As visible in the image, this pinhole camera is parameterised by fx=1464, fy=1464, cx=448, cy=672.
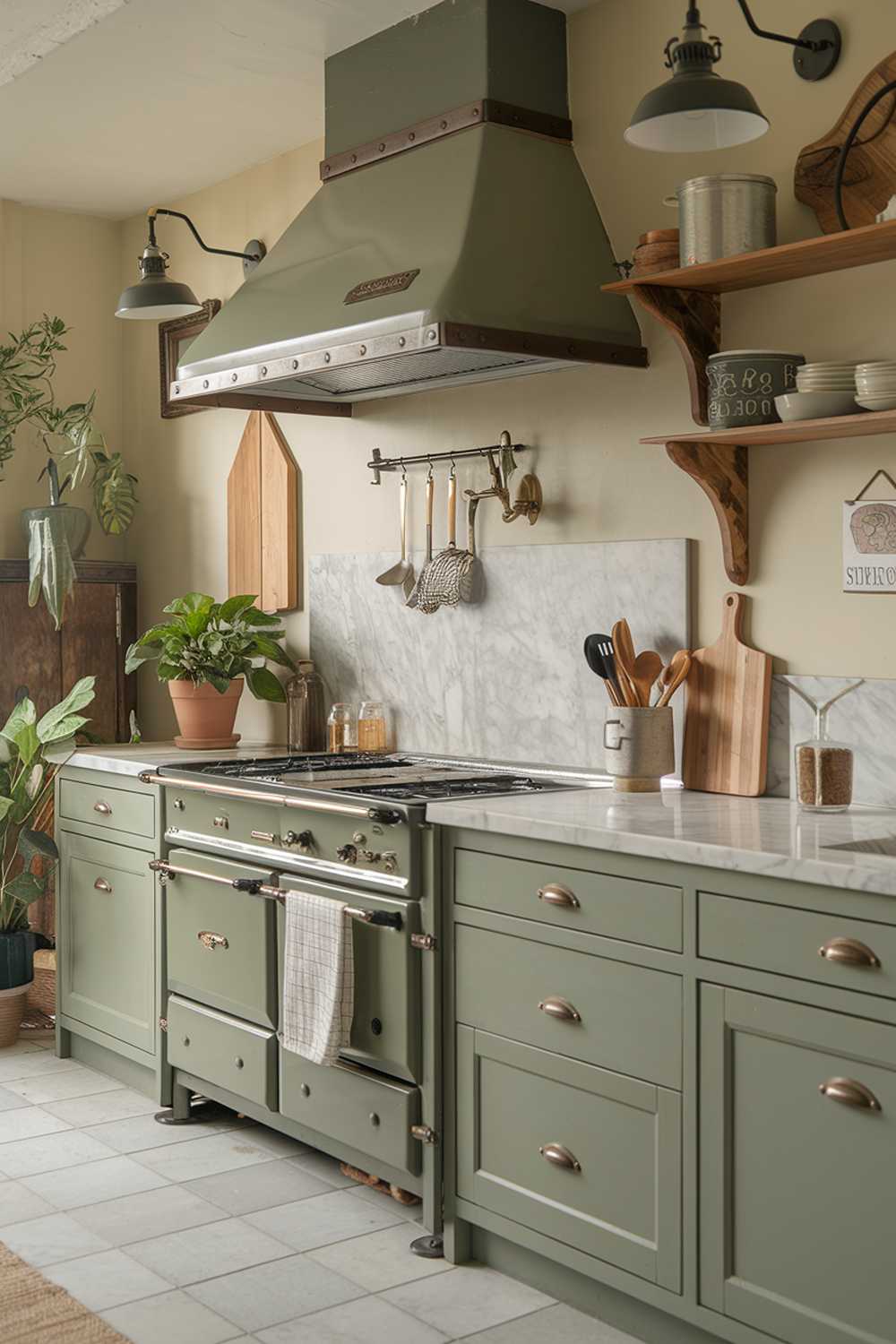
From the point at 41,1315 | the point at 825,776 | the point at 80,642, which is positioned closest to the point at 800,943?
the point at 825,776

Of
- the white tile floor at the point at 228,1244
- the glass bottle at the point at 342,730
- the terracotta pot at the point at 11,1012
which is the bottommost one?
the white tile floor at the point at 228,1244

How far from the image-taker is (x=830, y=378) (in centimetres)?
270

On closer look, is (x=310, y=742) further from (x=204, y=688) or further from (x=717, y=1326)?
(x=717, y=1326)

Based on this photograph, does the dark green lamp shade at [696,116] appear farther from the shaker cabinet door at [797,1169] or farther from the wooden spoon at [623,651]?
the shaker cabinet door at [797,1169]

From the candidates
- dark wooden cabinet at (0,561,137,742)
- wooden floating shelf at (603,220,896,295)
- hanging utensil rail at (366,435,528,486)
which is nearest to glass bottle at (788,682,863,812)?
wooden floating shelf at (603,220,896,295)

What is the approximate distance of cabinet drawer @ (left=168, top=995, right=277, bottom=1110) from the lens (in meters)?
3.37

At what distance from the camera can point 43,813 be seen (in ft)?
15.6

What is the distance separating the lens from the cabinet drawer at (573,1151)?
7.97 ft

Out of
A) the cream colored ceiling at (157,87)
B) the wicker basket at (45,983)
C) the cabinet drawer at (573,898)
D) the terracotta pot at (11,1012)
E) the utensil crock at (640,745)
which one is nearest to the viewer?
the cabinet drawer at (573,898)

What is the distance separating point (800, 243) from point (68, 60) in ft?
7.03

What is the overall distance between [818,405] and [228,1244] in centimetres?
201

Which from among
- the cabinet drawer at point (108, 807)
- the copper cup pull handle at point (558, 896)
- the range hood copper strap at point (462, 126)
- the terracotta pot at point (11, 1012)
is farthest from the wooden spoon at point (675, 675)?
the terracotta pot at point (11, 1012)

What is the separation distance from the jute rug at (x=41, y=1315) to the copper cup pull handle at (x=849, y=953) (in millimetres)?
1398

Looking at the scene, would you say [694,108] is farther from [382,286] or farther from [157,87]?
[157,87]
